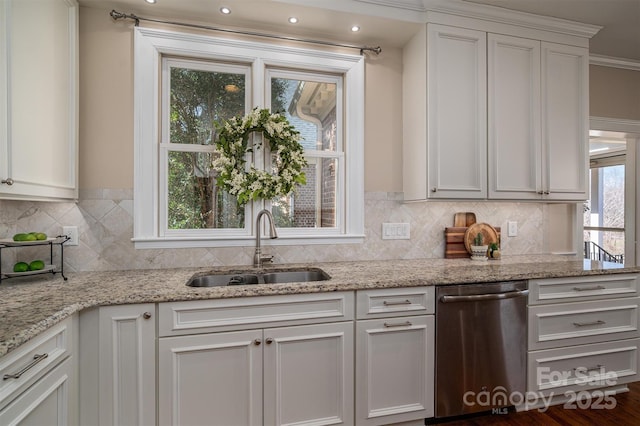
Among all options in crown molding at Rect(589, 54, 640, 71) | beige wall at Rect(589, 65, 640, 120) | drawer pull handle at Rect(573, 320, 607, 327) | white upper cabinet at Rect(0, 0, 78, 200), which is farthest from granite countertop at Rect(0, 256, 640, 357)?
crown molding at Rect(589, 54, 640, 71)

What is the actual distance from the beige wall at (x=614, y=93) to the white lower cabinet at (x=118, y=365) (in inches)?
149

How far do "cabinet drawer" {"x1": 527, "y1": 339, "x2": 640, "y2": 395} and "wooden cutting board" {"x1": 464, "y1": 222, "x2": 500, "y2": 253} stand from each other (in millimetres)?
853

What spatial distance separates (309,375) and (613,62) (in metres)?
3.71

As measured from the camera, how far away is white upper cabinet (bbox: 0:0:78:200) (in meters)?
1.38

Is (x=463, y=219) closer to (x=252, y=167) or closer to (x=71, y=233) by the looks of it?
(x=252, y=167)

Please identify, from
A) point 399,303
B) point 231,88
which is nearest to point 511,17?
point 231,88

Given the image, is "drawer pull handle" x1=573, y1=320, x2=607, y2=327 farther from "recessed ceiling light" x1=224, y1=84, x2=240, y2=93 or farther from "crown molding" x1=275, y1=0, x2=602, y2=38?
"recessed ceiling light" x1=224, y1=84, x2=240, y2=93

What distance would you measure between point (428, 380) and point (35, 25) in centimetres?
268

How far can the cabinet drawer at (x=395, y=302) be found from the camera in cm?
174

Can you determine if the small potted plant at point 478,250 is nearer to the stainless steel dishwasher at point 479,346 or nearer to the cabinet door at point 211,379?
the stainless steel dishwasher at point 479,346

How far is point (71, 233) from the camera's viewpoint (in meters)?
1.96

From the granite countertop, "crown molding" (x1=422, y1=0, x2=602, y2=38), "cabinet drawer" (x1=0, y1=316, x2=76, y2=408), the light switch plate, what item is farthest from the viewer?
the light switch plate

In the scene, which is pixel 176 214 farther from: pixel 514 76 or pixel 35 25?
pixel 514 76

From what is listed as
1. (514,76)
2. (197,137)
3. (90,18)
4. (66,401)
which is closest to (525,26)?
(514,76)
